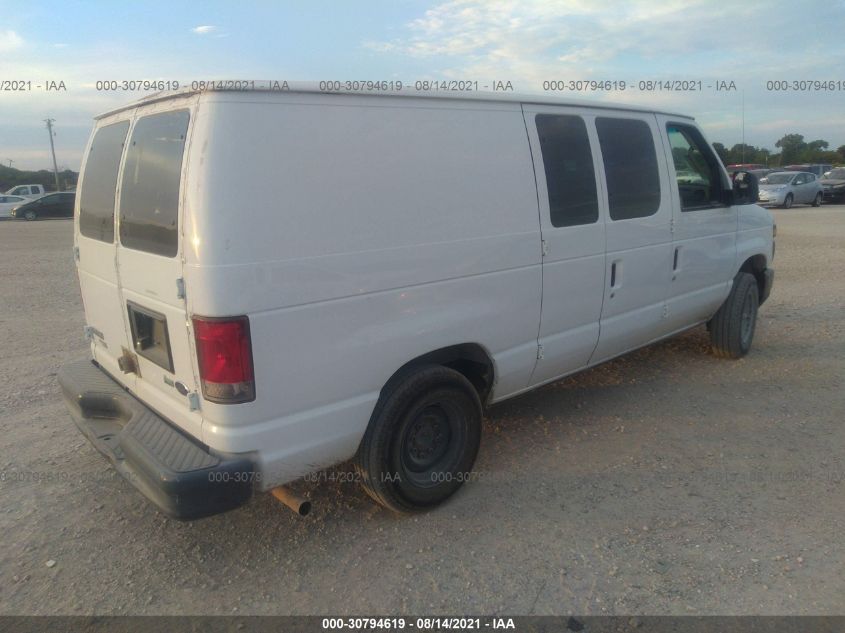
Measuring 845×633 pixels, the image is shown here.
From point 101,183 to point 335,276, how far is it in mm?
1624

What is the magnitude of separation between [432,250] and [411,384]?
2.21ft

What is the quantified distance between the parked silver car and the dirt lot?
75.0 ft

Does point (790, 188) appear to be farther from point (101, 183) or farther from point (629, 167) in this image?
point (101, 183)

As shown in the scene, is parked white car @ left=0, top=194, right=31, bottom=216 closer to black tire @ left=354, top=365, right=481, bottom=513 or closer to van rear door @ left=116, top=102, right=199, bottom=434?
van rear door @ left=116, top=102, right=199, bottom=434

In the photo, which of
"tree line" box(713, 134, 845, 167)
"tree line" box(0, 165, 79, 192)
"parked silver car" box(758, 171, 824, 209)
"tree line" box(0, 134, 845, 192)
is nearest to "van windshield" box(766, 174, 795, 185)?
"parked silver car" box(758, 171, 824, 209)

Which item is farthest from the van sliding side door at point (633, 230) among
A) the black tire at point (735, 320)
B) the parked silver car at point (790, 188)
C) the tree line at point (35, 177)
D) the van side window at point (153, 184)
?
the tree line at point (35, 177)

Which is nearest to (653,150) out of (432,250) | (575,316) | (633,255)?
(633,255)

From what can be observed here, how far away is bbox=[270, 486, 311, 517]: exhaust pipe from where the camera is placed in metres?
2.95

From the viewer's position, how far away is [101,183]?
3479 mm

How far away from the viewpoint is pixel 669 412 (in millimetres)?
4770

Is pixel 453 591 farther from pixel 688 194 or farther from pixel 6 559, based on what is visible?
pixel 688 194

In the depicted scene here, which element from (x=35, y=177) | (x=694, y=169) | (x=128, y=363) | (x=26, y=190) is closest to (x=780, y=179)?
(x=694, y=169)

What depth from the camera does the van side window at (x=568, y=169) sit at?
3.78 m

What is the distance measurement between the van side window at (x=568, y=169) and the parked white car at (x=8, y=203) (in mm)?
32228
